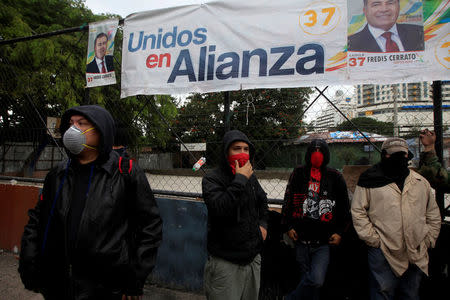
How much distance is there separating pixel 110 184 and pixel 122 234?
0.30 metres

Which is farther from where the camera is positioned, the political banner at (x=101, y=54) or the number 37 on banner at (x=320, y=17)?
the political banner at (x=101, y=54)

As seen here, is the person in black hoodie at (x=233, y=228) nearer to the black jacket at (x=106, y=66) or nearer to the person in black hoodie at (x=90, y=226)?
the person in black hoodie at (x=90, y=226)

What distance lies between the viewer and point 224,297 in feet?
6.65

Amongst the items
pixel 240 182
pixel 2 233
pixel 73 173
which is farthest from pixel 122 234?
pixel 2 233

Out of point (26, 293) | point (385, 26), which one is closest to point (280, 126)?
point (385, 26)

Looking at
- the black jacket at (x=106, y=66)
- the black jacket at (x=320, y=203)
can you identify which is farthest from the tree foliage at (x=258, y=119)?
the black jacket at (x=106, y=66)

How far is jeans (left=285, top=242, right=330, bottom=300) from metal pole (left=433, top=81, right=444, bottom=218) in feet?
3.87

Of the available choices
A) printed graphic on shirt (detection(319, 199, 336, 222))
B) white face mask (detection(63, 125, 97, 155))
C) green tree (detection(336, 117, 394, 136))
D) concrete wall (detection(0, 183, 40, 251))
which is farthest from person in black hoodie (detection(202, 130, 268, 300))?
concrete wall (detection(0, 183, 40, 251))

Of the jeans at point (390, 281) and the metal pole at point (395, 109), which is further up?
the metal pole at point (395, 109)

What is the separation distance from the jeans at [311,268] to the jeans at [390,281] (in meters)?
0.39

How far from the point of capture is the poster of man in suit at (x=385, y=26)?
8.48 ft

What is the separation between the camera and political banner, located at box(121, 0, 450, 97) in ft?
8.49

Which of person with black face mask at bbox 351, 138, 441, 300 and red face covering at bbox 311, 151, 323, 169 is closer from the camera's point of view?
person with black face mask at bbox 351, 138, 441, 300

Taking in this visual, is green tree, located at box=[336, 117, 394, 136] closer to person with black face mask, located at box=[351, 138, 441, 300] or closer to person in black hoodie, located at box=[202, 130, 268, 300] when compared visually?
person with black face mask, located at box=[351, 138, 441, 300]
